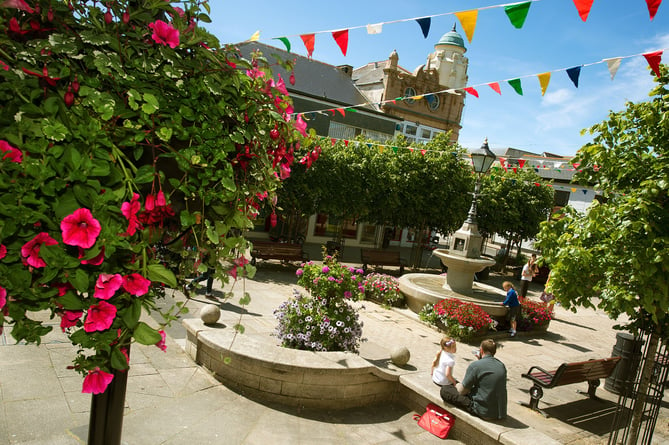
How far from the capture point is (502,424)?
5.39 meters

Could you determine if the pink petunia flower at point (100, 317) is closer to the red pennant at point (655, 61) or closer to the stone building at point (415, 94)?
the red pennant at point (655, 61)

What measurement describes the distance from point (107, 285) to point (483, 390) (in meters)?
5.26

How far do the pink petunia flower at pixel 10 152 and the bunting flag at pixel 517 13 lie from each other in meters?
5.60

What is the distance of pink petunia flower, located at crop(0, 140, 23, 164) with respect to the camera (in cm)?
126

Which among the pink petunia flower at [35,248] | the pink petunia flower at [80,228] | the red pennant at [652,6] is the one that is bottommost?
the pink petunia flower at [35,248]

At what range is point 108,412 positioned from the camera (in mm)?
1944

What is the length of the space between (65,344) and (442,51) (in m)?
44.0

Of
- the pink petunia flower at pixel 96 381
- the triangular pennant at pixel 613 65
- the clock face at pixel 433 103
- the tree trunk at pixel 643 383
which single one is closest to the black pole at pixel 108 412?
the pink petunia flower at pixel 96 381

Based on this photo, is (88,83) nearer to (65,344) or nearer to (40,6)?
(40,6)

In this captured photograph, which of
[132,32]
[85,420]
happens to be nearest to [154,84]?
[132,32]

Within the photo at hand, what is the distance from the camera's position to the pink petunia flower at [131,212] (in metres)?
1.39

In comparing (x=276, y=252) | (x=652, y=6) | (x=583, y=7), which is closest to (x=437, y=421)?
(x=583, y=7)

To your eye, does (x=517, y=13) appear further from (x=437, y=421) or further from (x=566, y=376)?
(x=566, y=376)

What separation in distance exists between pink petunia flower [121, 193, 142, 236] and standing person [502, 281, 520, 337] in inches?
412
